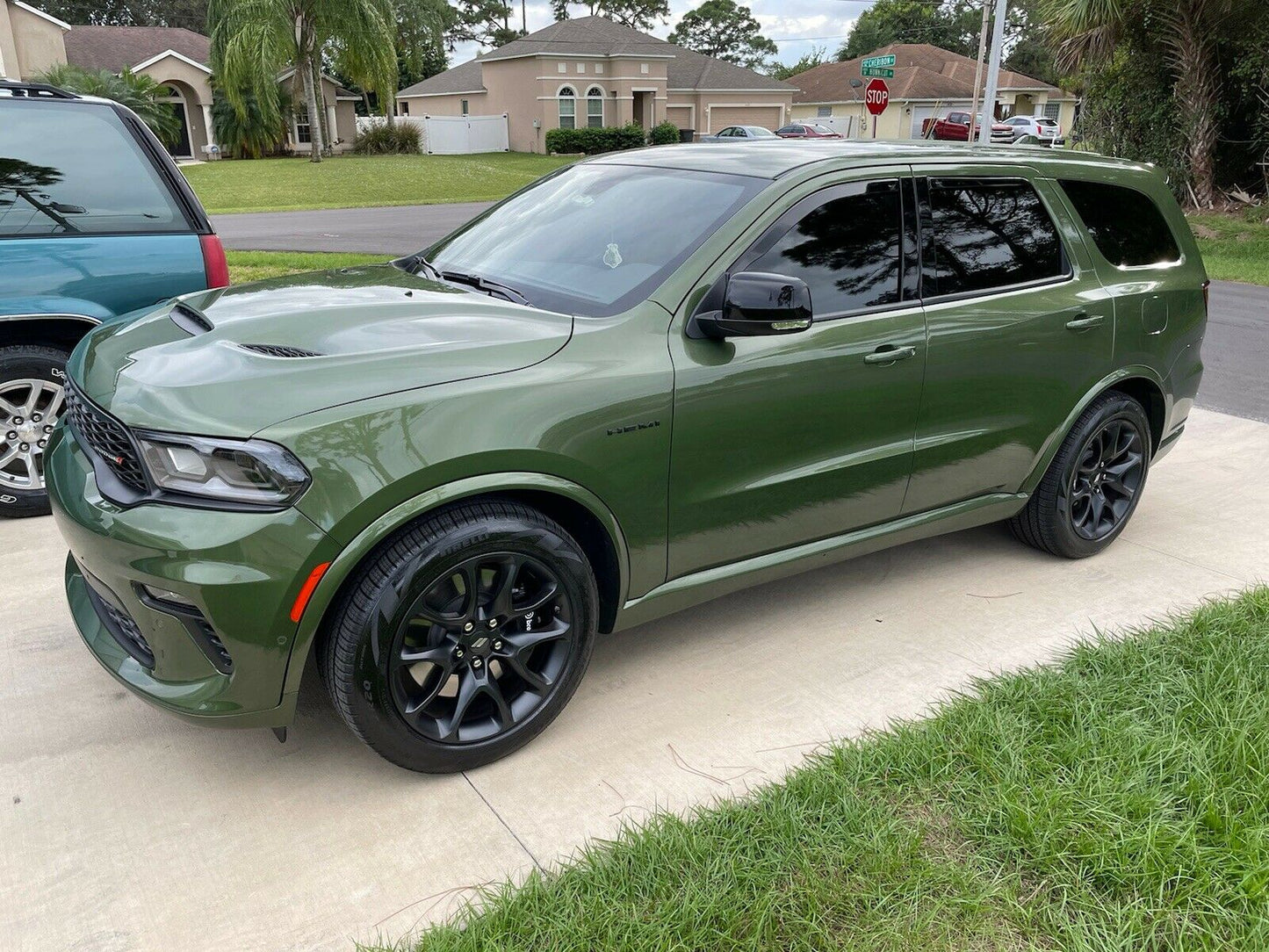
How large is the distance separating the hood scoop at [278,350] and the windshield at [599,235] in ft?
2.82

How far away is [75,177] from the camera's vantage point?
4.79 m

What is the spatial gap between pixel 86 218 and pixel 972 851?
4648 mm

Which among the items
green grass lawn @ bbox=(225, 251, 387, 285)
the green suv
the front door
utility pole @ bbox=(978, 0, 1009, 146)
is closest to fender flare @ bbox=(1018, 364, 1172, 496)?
the green suv

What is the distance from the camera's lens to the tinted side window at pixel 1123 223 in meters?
4.46

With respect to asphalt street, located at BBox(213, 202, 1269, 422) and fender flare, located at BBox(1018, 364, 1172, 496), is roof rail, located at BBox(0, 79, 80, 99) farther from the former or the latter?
asphalt street, located at BBox(213, 202, 1269, 422)

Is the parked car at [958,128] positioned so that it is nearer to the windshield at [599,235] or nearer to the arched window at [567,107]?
the arched window at [567,107]

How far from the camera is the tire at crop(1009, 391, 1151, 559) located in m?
4.46

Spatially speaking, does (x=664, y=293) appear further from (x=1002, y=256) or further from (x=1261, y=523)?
(x=1261, y=523)

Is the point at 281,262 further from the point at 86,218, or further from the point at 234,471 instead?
the point at 234,471

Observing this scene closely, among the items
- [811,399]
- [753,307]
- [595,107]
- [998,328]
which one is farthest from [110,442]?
[595,107]

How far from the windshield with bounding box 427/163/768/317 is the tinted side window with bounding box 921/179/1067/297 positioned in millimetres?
833

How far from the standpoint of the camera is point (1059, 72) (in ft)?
67.6

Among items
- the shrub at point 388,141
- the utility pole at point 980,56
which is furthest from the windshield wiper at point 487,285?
the shrub at point 388,141

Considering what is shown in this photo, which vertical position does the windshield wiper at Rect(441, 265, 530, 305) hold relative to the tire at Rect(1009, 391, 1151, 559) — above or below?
above
